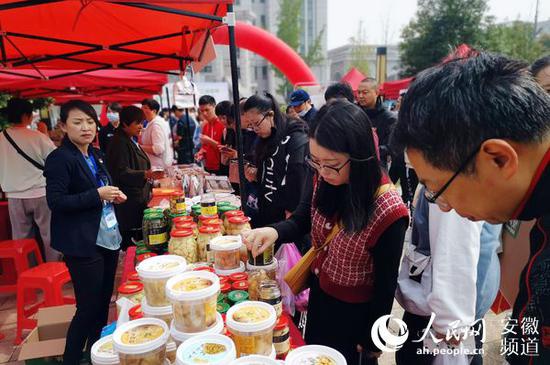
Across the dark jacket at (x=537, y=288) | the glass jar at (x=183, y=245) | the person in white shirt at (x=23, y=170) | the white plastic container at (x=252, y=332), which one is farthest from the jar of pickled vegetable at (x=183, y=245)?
the person in white shirt at (x=23, y=170)

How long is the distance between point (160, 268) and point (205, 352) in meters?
0.54

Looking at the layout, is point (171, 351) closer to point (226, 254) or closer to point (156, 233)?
point (226, 254)

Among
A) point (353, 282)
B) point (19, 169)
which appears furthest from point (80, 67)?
point (353, 282)

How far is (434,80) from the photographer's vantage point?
33.6 inches

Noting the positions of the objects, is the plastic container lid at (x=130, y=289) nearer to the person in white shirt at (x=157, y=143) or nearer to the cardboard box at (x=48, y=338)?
the cardboard box at (x=48, y=338)

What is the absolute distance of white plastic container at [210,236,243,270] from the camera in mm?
1814

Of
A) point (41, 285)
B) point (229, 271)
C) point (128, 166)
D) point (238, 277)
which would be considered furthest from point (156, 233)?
point (128, 166)

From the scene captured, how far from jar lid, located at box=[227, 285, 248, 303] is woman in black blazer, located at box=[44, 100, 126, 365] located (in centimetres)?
129

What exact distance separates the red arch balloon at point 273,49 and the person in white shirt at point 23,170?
585 cm

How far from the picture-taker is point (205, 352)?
108 cm

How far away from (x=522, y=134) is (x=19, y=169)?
4.64 metres

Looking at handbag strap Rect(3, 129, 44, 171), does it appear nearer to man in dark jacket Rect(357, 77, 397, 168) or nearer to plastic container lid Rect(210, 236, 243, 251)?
plastic container lid Rect(210, 236, 243, 251)

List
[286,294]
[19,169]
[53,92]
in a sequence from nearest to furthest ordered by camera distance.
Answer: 1. [286,294]
2. [19,169]
3. [53,92]

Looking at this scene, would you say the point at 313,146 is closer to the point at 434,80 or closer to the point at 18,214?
the point at 434,80
